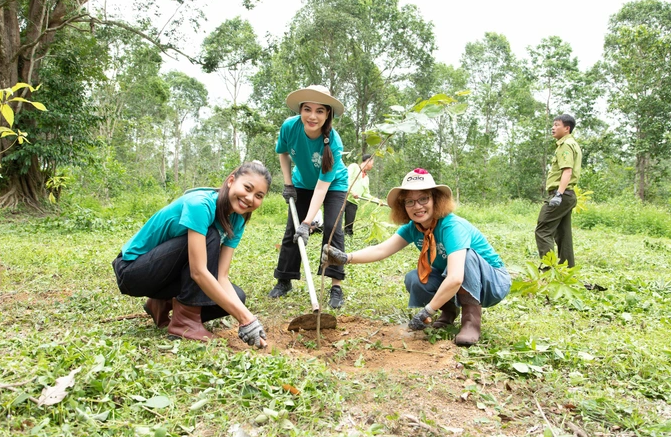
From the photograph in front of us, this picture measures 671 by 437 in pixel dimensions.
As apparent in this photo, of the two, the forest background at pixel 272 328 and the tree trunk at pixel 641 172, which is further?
the tree trunk at pixel 641 172

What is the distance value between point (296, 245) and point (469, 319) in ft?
4.97

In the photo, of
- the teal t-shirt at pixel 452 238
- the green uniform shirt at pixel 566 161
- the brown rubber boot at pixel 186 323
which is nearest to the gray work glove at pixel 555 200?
the green uniform shirt at pixel 566 161

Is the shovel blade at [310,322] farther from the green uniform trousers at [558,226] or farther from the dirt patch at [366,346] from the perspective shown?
the green uniform trousers at [558,226]

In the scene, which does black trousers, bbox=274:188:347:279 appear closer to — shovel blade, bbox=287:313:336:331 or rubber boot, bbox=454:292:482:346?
shovel blade, bbox=287:313:336:331

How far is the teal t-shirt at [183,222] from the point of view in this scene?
7.23ft

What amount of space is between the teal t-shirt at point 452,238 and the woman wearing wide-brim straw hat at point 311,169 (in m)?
0.51

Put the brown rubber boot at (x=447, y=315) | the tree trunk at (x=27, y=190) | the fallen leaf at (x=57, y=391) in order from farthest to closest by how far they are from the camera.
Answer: the tree trunk at (x=27, y=190) → the brown rubber boot at (x=447, y=315) → the fallen leaf at (x=57, y=391)

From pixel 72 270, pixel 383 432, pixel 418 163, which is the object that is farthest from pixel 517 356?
pixel 418 163

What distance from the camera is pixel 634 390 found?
2021mm

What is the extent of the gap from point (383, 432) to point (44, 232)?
7258 millimetres

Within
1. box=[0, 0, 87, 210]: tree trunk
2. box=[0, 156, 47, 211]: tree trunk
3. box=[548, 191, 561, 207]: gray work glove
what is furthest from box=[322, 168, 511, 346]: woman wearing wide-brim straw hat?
box=[0, 156, 47, 211]: tree trunk

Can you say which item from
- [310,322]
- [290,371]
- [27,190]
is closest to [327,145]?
[310,322]

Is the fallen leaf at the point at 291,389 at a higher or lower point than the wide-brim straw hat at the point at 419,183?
lower

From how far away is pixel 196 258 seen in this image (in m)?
2.20
